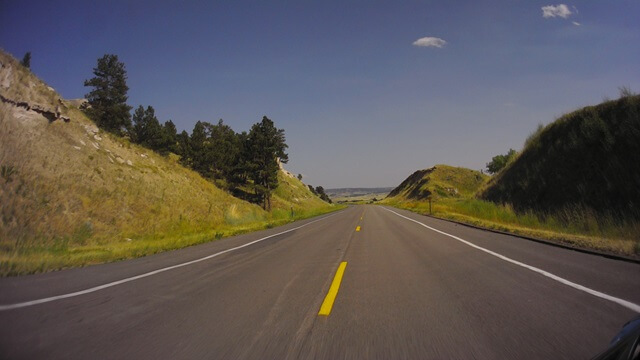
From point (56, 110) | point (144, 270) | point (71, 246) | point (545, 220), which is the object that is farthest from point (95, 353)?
point (56, 110)

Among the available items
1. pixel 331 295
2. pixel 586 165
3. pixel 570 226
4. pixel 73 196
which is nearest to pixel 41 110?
pixel 73 196

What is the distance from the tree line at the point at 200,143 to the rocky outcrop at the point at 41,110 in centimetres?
2507

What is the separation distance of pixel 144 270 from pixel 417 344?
6615 mm

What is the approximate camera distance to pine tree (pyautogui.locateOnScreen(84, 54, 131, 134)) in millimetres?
44531

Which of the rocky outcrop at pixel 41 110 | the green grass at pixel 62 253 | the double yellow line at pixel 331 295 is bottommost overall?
the green grass at pixel 62 253

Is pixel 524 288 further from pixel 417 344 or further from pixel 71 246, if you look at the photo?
pixel 71 246

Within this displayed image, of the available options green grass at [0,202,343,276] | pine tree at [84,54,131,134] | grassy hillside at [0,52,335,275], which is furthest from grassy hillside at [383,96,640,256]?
pine tree at [84,54,131,134]

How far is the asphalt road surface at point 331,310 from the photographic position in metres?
3.42

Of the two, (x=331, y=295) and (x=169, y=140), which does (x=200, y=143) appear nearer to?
(x=169, y=140)

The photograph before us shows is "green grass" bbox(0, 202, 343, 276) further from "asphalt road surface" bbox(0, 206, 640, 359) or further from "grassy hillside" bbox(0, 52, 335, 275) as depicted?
"asphalt road surface" bbox(0, 206, 640, 359)

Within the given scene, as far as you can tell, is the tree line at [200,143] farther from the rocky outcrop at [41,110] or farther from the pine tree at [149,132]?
the rocky outcrop at [41,110]

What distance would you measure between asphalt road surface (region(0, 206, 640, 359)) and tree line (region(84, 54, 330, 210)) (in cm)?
4107

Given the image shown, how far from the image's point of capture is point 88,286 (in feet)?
20.5

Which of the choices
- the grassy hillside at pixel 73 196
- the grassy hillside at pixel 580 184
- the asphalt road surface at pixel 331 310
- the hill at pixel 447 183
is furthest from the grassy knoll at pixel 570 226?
the hill at pixel 447 183
